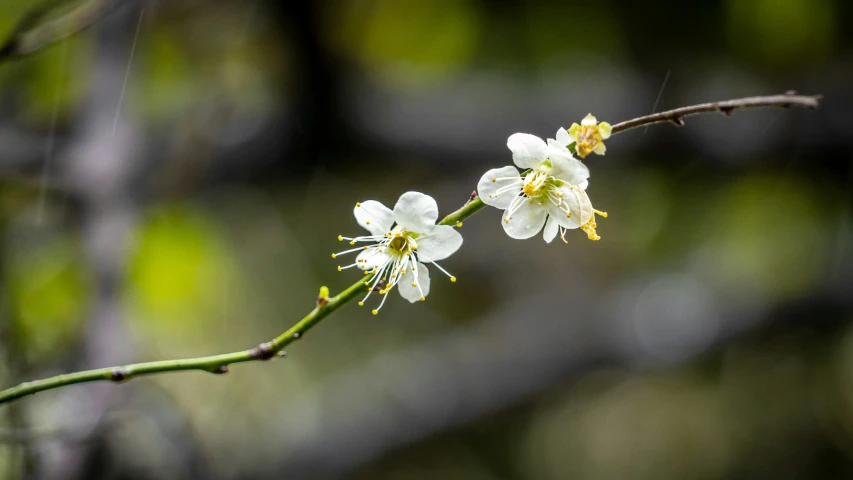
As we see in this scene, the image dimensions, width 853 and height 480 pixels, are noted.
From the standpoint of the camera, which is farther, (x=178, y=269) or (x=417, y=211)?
(x=178, y=269)

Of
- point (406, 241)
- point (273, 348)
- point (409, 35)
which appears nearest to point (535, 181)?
point (406, 241)

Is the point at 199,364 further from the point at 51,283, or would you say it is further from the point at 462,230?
the point at 462,230

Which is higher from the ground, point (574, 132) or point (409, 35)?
point (409, 35)

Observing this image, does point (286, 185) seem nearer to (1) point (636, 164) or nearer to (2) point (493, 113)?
(2) point (493, 113)

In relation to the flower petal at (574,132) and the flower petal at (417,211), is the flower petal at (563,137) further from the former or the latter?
the flower petal at (417,211)

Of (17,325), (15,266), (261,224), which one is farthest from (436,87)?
(17,325)

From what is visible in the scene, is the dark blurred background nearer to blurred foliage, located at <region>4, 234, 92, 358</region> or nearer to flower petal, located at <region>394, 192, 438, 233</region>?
blurred foliage, located at <region>4, 234, 92, 358</region>
